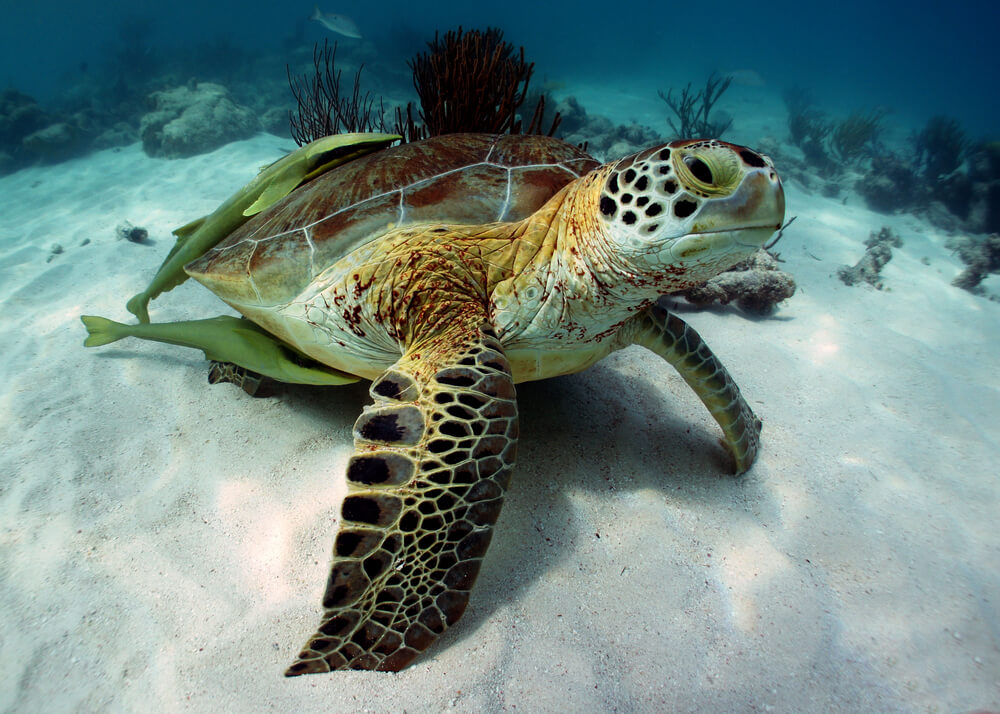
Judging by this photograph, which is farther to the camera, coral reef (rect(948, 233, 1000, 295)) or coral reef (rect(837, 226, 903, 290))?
coral reef (rect(948, 233, 1000, 295))

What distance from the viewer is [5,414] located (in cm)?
243

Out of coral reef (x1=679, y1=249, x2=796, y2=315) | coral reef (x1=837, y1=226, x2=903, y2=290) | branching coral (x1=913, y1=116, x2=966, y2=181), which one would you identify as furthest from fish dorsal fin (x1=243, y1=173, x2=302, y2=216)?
branching coral (x1=913, y1=116, x2=966, y2=181)

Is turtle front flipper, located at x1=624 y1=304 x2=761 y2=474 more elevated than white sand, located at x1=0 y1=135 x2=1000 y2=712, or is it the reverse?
turtle front flipper, located at x1=624 y1=304 x2=761 y2=474

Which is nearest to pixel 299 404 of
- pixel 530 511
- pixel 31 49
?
pixel 530 511

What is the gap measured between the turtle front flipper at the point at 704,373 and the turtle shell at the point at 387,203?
0.84 meters

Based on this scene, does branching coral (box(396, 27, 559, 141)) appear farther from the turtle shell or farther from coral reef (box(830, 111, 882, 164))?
coral reef (box(830, 111, 882, 164))

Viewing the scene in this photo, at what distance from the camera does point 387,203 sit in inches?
84.8

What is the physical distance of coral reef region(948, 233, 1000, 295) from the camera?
588 cm

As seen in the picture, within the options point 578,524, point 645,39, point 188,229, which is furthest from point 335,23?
point 645,39

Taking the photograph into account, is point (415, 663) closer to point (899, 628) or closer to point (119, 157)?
point (899, 628)

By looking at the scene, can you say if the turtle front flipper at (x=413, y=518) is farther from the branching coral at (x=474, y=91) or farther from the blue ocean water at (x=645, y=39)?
the blue ocean water at (x=645, y=39)

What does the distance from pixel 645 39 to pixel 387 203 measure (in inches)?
2362

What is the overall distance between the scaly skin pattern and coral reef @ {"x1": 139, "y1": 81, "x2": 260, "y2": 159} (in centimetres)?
1172

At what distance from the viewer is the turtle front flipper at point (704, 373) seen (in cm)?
222
